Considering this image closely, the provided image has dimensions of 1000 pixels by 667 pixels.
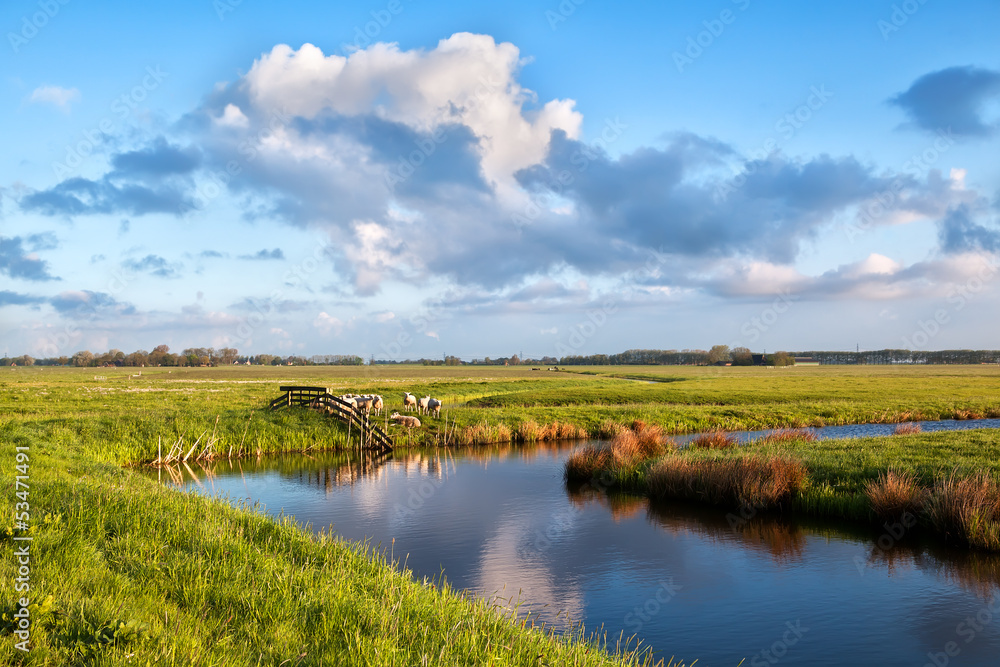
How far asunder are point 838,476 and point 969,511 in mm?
5759

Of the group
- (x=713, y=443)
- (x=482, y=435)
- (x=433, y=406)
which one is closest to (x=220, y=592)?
(x=713, y=443)

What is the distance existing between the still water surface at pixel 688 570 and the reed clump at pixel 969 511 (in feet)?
1.82

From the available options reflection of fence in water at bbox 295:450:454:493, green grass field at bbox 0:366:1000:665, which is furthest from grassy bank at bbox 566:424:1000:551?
reflection of fence in water at bbox 295:450:454:493

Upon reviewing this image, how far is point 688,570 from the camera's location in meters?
15.8

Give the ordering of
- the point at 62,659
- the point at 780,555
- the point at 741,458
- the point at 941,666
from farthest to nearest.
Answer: the point at 741,458, the point at 780,555, the point at 941,666, the point at 62,659

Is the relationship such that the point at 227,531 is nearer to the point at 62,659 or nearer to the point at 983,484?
the point at 62,659

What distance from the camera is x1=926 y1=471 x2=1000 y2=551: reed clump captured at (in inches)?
643

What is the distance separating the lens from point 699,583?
48.6 ft

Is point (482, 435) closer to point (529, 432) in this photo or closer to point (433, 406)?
point (529, 432)

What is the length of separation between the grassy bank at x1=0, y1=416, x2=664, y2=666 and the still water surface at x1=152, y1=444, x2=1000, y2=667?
127 inches

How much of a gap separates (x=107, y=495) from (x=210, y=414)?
25338 millimetres

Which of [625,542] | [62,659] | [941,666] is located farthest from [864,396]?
[62,659]

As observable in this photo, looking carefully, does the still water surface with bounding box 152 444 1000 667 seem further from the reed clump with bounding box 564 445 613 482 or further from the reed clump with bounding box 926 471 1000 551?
the reed clump with bounding box 564 445 613 482

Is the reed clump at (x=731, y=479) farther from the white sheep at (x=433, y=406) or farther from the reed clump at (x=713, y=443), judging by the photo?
the white sheep at (x=433, y=406)
